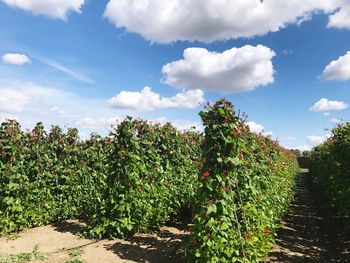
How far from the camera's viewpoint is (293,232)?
10055 mm

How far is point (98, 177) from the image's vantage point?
35.1 feet

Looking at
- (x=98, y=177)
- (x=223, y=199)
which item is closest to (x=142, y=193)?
(x=98, y=177)

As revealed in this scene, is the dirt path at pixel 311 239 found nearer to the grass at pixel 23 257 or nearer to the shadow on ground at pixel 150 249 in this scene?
the shadow on ground at pixel 150 249

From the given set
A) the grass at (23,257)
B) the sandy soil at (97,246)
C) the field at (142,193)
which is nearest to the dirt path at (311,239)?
the field at (142,193)

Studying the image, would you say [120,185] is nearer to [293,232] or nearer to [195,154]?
[195,154]

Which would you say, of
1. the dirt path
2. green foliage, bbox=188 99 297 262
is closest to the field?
green foliage, bbox=188 99 297 262

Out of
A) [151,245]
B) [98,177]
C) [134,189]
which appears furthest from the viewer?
[98,177]

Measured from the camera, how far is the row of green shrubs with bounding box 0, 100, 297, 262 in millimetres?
5637

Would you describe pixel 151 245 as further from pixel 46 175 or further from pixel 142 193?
pixel 46 175

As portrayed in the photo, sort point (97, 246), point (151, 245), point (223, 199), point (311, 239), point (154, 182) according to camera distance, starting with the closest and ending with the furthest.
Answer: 1. point (223, 199)
2. point (97, 246)
3. point (151, 245)
4. point (154, 182)
5. point (311, 239)

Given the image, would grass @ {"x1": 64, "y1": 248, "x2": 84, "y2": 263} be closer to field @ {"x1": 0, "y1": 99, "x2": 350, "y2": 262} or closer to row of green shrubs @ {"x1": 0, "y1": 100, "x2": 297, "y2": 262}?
field @ {"x1": 0, "y1": 99, "x2": 350, "y2": 262}

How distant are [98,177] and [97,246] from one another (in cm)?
333

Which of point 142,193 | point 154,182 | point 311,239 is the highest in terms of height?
point 154,182

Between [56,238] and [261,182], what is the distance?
5178mm
